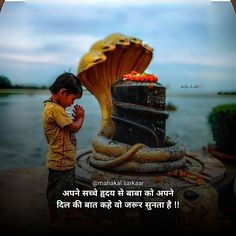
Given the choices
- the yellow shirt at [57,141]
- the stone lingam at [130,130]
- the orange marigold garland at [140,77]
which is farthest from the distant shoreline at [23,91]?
the orange marigold garland at [140,77]

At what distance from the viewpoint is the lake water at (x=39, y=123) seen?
3297 mm

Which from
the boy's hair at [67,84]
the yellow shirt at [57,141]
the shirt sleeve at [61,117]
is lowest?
the yellow shirt at [57,141]

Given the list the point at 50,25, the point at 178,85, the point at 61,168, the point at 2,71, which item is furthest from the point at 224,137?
the point at 2,71

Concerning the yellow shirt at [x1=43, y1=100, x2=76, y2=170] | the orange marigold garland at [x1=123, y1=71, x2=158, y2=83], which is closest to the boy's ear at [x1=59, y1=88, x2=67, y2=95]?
the yellow shirt at [x1=43, y1=100, x2=76, y2=170]

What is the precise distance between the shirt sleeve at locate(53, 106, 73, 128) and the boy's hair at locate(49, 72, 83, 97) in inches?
6.9

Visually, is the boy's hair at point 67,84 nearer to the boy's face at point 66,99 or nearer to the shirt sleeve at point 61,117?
the boy's face at point 66,99

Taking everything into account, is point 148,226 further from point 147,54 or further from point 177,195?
point 147,54

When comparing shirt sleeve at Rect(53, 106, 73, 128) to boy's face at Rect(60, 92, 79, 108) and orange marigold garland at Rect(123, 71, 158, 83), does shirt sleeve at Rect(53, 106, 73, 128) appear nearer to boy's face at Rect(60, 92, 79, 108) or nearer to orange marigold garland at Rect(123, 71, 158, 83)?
boy's face at Rect(60, 92, 79, 108)

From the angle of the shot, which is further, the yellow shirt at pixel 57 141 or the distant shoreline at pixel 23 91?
the distant shoreline at pixel 23 91

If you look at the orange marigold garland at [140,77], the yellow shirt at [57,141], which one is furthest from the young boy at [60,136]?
the orange marigold garland at [140,77]

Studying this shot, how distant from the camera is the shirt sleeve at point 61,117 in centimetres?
310

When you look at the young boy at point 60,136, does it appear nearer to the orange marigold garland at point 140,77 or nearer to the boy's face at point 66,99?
the boy's face at point 66,99

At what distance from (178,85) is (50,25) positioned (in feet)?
3.95

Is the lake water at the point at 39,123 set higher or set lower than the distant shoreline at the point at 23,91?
lower
